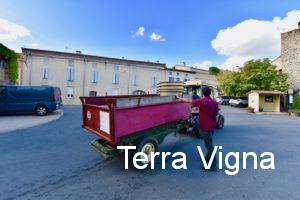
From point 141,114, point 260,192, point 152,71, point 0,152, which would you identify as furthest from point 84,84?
point 260,192

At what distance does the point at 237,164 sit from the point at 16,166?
5449 mm

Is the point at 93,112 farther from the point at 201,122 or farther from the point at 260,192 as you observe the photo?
the point at 260,192

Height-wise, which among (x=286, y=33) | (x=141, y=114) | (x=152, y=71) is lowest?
(x=141, y=114)

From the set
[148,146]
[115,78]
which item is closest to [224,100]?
[115,78]

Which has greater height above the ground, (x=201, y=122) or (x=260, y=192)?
(x=201, y=122)

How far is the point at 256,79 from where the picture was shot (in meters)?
28.6

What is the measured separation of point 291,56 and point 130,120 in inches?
1258

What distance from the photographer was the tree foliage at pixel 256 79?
27.3 meters

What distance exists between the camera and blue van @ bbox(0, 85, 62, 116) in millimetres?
12812

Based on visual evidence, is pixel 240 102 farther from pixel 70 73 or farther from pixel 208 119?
pixel 208 119

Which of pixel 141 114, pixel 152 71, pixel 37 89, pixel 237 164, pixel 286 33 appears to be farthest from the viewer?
pixel 152 71

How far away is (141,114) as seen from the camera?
4.68 m

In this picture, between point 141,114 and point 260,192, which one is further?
point 141,114

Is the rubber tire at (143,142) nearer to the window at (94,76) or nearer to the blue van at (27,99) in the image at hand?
the blue van at (27,99)
